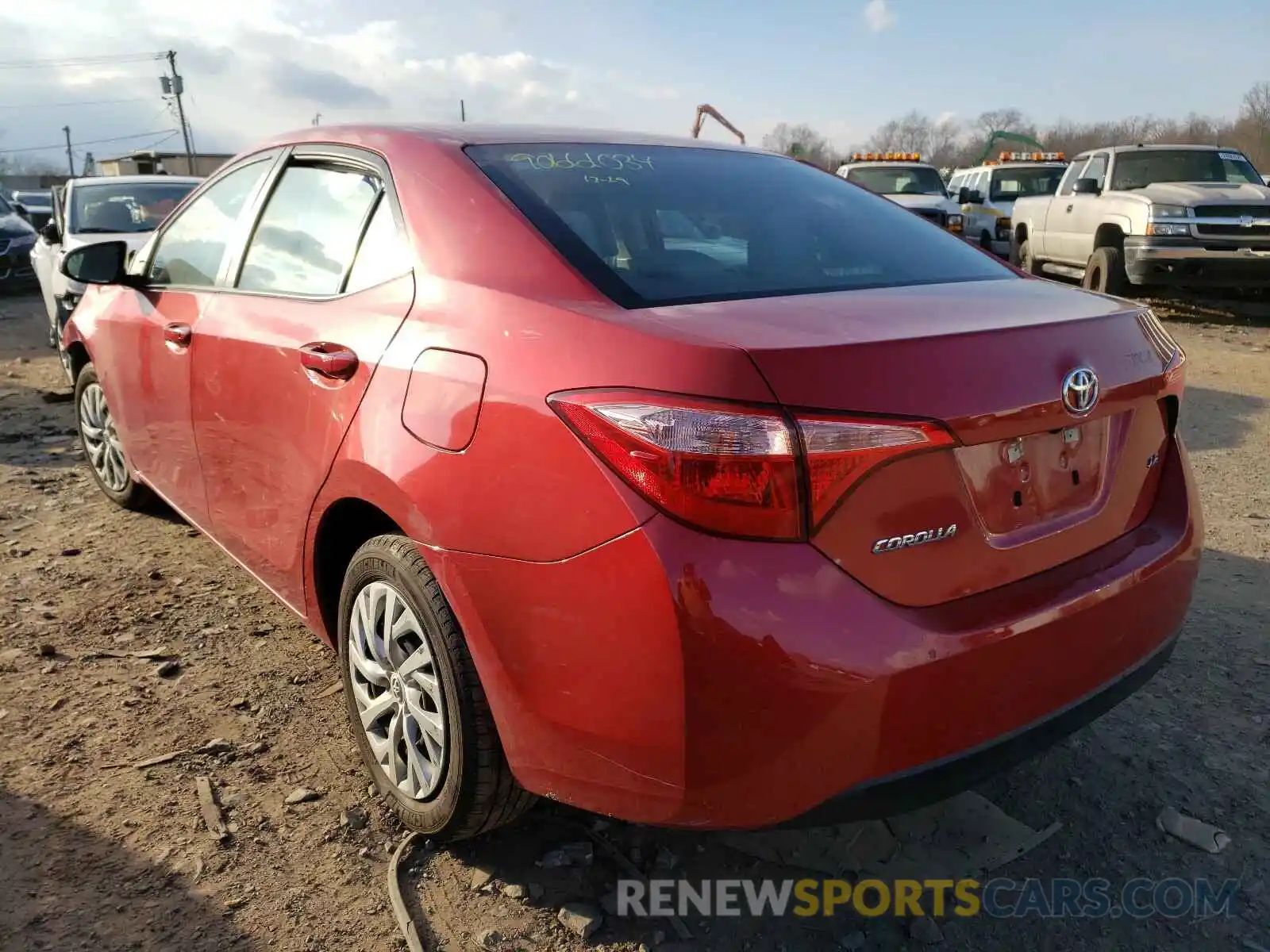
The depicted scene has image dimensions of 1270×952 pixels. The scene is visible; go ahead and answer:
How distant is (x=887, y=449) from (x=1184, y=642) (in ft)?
7.63

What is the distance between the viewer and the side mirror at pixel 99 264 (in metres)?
3.73

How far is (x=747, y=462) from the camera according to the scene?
64.4 inches

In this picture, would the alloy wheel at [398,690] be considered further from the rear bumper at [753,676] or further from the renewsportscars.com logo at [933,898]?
the renewsportscars.com logo at [933,898]

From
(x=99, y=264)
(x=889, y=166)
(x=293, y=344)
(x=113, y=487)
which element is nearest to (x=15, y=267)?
(x=113, y=487)

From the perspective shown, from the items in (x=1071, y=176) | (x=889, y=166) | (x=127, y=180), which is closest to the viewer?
(x=127, y=180)

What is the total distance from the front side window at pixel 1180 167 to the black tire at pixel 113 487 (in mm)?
11259

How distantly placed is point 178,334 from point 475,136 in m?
1.38

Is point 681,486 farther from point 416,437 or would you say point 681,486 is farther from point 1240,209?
point 1240,209

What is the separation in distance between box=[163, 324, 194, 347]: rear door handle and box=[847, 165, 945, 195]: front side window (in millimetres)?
13945

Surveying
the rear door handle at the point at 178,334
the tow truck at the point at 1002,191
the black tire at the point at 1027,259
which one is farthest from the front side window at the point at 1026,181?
the rear door handle at the point at 178,334

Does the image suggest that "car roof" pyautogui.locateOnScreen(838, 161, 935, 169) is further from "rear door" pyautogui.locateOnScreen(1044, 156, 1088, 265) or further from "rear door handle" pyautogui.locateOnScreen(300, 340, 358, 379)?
"rear door handle" pyautogui.locateOnScreen(300, 340, 358, 379)

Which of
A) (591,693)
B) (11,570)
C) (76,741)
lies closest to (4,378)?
(11,570)

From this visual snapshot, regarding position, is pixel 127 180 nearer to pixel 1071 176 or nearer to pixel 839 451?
pixel 839 451

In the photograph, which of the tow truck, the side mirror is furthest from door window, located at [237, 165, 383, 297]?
the tow truck
